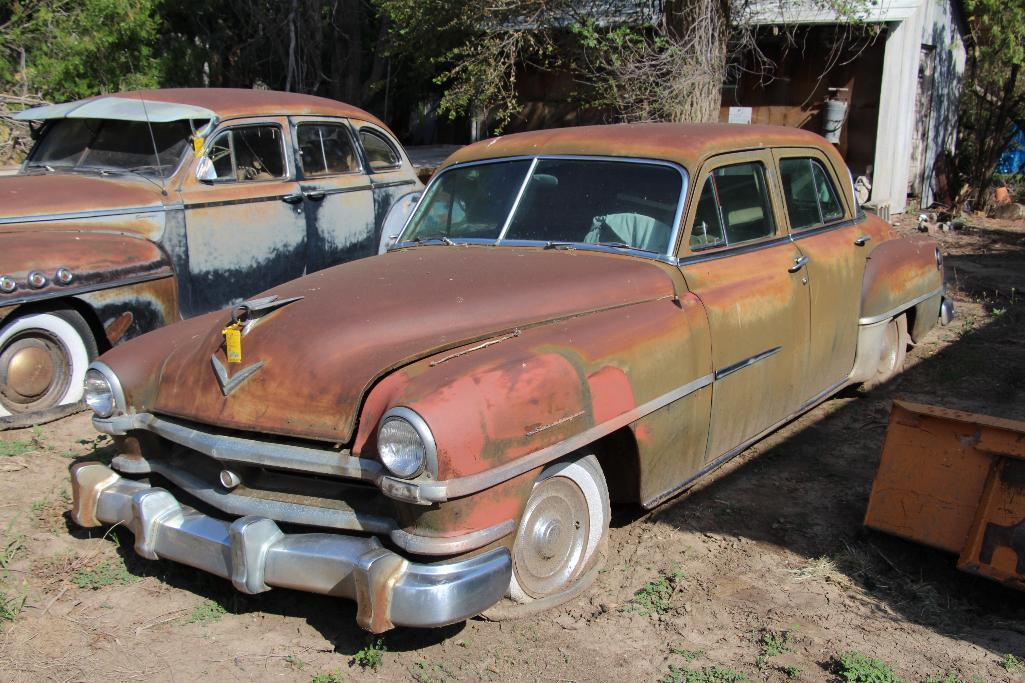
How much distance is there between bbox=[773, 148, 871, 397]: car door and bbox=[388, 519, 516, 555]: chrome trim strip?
96.3 inches

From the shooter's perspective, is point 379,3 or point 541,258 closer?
point 541,258

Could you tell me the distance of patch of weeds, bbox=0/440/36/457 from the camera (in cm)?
497

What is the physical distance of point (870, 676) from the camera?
3020 mm

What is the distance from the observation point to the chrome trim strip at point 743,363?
4070 mm

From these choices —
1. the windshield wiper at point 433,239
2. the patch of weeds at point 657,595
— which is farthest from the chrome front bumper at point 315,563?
the windshield wiper at point 433,239

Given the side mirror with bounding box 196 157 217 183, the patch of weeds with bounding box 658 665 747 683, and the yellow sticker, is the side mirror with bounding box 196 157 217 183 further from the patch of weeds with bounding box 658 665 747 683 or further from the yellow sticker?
the patch of weeds with bounding box 658 665 747 683

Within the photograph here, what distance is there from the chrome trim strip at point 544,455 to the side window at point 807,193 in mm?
1552

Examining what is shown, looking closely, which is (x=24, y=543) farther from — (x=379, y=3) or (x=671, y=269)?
(x=379, y=3)

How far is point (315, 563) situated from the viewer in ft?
10.1

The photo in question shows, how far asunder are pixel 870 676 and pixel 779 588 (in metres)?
0.66

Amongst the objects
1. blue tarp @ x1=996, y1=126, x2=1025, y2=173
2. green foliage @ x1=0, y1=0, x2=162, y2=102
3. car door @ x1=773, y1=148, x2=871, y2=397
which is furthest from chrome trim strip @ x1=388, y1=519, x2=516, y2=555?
blue tarp @ x1=996, y1=126, x2=1025, y2=173

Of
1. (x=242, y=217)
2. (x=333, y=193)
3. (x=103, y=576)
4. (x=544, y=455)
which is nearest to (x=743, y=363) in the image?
(x=544, y=455)

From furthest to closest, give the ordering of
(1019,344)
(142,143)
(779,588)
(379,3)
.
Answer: (379,3) → (1019,344) → (142,143) → (779,588)

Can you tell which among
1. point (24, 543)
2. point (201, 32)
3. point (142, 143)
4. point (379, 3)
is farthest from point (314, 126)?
point (201, 32)
